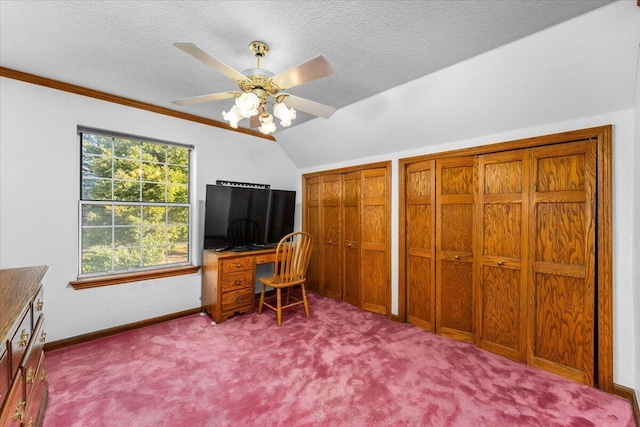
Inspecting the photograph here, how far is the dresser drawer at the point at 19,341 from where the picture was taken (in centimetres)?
103

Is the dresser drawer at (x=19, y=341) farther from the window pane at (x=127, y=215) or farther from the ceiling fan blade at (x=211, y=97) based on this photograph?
the window pane at (x=127, y=215)

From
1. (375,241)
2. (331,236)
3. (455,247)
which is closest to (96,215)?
(331,236)

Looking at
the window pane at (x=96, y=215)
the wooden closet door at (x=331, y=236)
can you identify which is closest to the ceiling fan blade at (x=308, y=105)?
the wooden closet door at (x=331, y=236)

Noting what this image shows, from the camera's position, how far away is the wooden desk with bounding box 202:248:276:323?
9.80ft

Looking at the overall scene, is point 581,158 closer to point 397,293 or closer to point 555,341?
point 555,341

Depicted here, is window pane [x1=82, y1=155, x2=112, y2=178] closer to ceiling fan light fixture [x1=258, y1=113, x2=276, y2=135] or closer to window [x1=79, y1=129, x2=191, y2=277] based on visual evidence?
window [x1=79, y1=129, x2=191, y2=277]

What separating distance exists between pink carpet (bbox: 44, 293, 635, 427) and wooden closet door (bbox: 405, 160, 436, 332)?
29 cm

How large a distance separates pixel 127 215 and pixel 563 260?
4.15m

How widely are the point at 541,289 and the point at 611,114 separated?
55.2 inches

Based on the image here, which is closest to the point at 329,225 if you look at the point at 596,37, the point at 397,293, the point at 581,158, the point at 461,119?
the point at 397,293

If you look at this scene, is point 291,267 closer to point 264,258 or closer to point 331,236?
point 264,258

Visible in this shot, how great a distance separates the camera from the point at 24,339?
1.21m

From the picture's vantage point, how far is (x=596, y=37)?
1.61 m

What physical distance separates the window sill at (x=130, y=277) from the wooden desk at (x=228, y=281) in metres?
0.22
